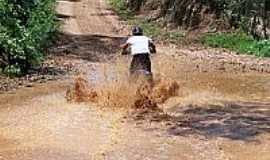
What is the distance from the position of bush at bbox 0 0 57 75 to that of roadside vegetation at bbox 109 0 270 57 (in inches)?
270

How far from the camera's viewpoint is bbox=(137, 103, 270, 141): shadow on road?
35.4 feet

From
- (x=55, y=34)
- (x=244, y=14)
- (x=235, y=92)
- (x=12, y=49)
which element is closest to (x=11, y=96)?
(x=12, y=49)

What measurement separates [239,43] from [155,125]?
11.9 meters

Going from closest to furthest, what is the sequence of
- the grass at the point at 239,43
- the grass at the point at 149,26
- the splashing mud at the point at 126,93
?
1. the splashing mud at the point at 126,93
2. the grass at the point at 239,43
3. the grass at the point at 149,26

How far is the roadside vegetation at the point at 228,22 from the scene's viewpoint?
887 inches

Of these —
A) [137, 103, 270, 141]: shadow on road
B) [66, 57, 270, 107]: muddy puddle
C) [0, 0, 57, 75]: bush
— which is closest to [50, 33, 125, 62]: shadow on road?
[66, 57, 270, 107]: muddy puddle

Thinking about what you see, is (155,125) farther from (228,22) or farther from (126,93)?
(228,22)

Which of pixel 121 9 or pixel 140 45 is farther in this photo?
pixel 121 9

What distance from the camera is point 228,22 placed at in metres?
24.9

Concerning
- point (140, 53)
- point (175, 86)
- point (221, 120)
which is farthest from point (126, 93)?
point (221, 120)

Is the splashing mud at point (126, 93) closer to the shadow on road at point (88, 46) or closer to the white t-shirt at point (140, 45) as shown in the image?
the white t-shirt at point (140, 45)

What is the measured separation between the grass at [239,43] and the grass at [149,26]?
1276mm

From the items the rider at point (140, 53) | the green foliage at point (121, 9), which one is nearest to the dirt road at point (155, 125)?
the rider at point (140, 53)

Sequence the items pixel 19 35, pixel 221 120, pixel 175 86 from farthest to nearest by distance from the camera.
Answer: pixel 19 35, pixel 175 86, pixel 221 120
